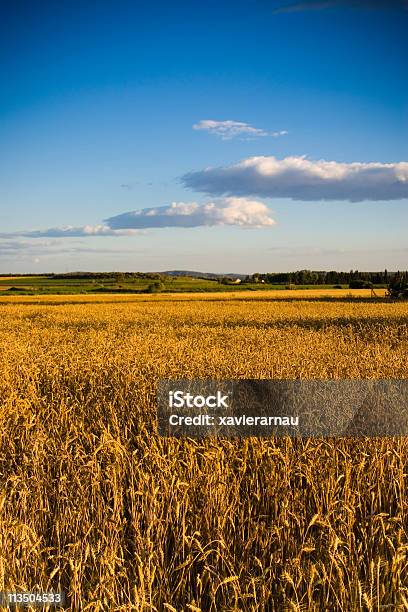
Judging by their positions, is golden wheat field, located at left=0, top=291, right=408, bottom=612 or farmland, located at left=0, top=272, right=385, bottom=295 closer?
golden wheat field, located at left=0, top=291, right=408, bottom=612

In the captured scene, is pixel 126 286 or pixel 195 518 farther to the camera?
pixel 126 286

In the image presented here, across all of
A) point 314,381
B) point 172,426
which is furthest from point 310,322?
point 172,426

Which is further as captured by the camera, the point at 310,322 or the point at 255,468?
the point at 310,322

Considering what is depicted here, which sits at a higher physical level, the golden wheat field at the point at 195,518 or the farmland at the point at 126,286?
the farmland at the point at 126,286

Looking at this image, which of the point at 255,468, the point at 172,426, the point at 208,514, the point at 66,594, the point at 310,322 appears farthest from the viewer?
the point at 310,322

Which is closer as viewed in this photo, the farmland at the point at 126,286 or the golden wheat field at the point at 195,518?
the golden wheat field at the point at 195,518

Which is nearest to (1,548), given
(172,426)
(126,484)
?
(126,484)

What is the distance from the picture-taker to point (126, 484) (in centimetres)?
512

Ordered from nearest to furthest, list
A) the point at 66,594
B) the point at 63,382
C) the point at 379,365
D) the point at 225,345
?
the point at 66,594 → the point at 63,382 → the point at 379,365 → the point at 225,345

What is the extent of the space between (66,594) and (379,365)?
341 inches

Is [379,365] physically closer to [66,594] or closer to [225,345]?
[225,345]

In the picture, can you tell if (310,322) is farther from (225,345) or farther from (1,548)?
(1,548)

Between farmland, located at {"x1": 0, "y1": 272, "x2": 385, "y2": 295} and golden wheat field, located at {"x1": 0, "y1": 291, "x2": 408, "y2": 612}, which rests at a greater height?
farmland, located at {"x1": 0, "y1": 272, "x2": 385, "y2": 295}

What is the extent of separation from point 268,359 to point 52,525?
8.06 metres
